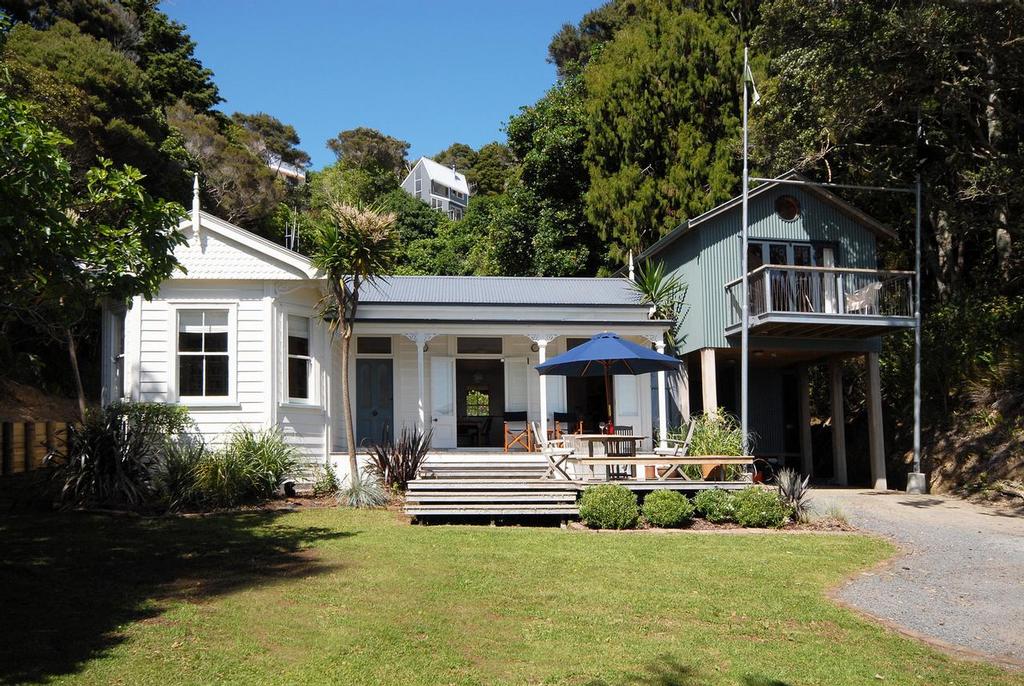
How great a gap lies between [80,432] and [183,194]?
70.6ft

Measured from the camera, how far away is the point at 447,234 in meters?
42.4

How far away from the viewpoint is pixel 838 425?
70.4 ft

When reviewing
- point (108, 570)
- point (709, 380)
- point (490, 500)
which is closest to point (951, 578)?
point (490, 500)

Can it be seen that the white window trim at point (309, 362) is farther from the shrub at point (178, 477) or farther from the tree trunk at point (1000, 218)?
the tree trunk at point (1000, 218)

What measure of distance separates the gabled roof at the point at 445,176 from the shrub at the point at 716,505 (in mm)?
59077

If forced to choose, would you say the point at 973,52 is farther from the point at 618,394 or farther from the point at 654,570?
the point at 654,570

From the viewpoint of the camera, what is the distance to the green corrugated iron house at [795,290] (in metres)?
18.7

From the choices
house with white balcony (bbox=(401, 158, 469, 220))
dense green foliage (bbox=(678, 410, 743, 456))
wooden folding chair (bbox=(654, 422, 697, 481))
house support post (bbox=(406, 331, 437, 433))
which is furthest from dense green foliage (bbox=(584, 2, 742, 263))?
house with white balcony (bbox=(401, 158, 469, 220))

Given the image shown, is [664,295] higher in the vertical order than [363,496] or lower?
higher

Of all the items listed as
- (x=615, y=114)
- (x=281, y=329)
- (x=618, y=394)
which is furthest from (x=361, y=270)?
(x=615, y=114)

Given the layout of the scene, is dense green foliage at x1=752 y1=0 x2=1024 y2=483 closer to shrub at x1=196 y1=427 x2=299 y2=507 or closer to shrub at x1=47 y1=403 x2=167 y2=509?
shrub at x1=196 y1=427 x2=299 y2=507

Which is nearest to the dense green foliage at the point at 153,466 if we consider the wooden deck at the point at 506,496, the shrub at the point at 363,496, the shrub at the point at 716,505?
the shrub at the point at 363,496

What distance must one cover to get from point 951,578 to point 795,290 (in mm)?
9673

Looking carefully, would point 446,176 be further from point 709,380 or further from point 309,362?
point 309,362
